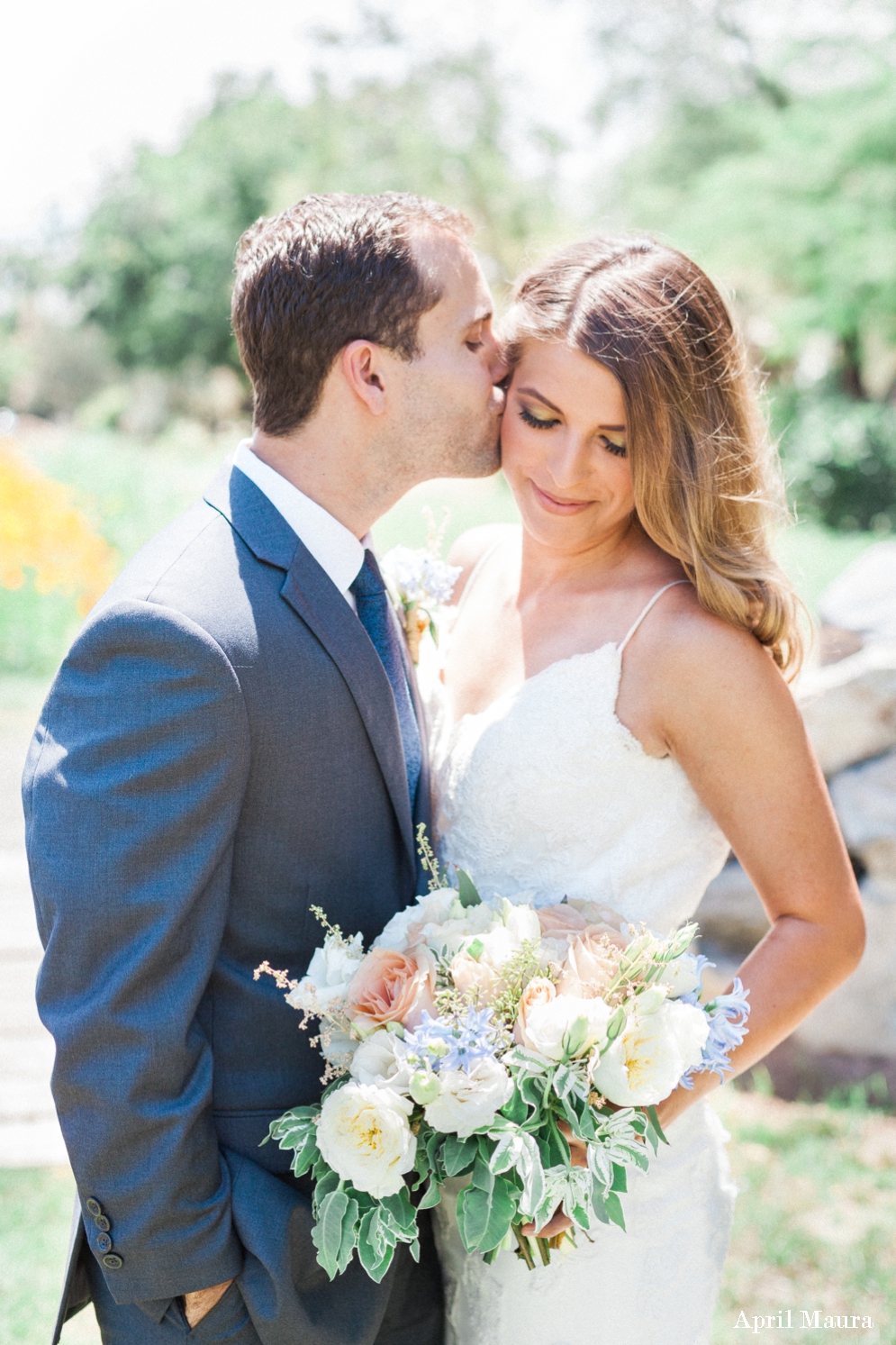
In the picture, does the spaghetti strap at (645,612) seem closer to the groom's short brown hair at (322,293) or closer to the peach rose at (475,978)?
the groom's short brown hair at (322,293)

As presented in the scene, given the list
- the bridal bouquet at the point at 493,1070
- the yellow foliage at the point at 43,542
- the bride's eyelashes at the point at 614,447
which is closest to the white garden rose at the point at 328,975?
the bridal bouquet at the point at 493,1070

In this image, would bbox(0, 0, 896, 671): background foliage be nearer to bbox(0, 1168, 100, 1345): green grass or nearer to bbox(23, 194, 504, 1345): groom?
bbox(23, 194, 504, 1345): groom

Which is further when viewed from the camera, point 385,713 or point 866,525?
point 866,525

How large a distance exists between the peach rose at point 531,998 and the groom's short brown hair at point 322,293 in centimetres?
124

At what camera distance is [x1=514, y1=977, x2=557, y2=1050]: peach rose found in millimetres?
1791

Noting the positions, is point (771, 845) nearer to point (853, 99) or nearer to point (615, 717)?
point (615, 717)

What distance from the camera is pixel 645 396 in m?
2.45

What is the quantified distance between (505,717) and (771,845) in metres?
0.64

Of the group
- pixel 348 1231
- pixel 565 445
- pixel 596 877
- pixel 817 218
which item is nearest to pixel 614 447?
A: pixel 565 445

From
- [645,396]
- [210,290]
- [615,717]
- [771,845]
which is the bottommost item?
[210,290]

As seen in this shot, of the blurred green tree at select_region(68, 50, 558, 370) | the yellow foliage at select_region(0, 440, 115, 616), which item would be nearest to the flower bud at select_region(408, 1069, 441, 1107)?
the yellow foliage at select_region(0, 440, 115, 616)

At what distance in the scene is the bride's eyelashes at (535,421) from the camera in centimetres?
256

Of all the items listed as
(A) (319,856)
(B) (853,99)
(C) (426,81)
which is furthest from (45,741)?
(C) (426,81)

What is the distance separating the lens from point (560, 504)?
2.61m
